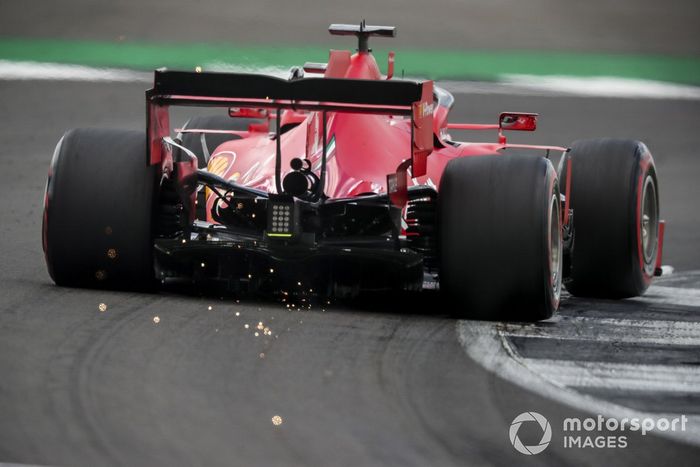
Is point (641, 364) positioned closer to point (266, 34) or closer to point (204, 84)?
point (204, 84)

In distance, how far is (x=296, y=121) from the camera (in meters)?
10.6

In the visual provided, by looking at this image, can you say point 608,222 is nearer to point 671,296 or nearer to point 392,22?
point 671,296

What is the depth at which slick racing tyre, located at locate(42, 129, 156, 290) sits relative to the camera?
845 cm

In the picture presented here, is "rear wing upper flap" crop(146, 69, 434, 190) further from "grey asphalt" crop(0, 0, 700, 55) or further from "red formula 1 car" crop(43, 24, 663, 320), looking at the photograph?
"grey asphalt" crop(0, 0, 700, 55)

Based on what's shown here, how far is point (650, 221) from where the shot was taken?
35.8 ft

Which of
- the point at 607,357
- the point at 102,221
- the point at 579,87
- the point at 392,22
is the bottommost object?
the point at 607,357

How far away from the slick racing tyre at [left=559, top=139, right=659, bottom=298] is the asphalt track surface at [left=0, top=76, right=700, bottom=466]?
1.23 ft

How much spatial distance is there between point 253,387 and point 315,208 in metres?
2.44

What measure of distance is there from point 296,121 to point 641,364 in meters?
4.13

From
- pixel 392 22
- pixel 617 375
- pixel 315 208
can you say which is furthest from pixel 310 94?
pixel 392 22

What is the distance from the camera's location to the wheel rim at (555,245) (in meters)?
8.46

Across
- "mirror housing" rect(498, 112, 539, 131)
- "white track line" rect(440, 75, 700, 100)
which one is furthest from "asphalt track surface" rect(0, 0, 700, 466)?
"white track line" rect(440, 75, 700, 100)

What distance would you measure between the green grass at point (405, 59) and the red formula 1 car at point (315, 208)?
33.7ft

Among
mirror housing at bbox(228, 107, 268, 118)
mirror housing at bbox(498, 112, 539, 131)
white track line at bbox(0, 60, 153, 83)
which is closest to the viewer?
mirror housing at bbox(498, 112, 539, 131)
